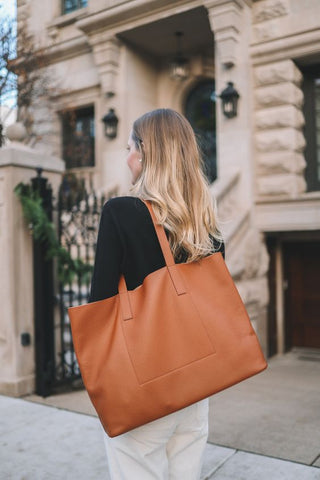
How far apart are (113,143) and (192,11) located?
2.91m

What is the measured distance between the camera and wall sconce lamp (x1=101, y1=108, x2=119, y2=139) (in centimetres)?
921

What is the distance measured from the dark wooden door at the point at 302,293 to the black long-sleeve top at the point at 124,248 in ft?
21.3

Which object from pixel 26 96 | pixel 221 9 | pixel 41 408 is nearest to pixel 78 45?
pixel 26 96

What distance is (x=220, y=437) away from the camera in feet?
12.1

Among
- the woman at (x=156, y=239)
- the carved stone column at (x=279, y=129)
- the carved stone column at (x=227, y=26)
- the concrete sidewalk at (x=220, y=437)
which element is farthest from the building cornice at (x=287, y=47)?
the woman at (x=156, y=239)

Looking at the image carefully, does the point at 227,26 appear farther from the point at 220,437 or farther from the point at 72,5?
the point at 220,437

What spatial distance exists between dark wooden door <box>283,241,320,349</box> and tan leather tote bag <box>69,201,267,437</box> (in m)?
6.44

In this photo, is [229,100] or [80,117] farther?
[80,117]

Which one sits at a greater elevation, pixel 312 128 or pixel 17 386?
pixel 312 128

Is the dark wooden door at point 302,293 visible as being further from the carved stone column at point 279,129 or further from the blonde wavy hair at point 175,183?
the blonde wavy hair at point 175,183

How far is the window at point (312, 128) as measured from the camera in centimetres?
775

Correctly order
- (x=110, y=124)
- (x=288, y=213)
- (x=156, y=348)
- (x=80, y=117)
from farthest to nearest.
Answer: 1. (x=80, y=117)
2. (x=110, y=124)
3. (x=288, y=213)
4. (x=156, y=348)

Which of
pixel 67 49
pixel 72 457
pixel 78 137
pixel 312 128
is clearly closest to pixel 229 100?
pixel 312 128

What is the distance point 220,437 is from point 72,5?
33.4 ft
